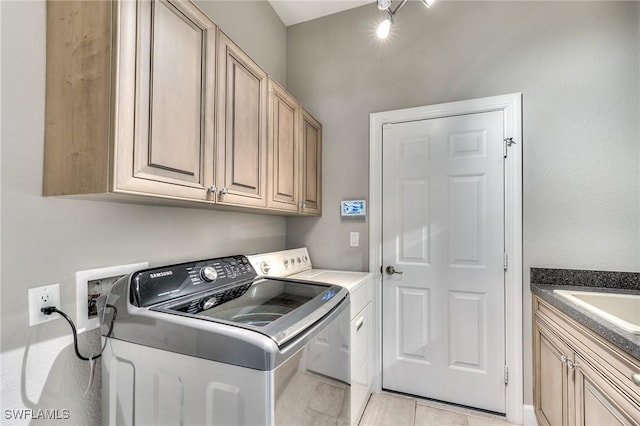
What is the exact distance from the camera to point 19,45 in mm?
914

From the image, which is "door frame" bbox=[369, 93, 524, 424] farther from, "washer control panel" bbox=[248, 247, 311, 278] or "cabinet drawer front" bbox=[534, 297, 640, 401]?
"washer control panel" bbox=[248, 247, 311, 278]

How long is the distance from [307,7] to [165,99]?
1963mm

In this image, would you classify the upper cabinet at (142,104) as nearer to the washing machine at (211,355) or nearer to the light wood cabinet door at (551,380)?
the washing machine at (211,355)

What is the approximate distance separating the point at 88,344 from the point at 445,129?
2.31 meters

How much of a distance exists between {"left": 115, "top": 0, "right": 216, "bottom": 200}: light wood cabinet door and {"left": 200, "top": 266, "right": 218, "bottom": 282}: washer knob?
15.0 inches

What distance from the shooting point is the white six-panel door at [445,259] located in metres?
1.93

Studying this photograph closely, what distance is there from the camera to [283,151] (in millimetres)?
1817

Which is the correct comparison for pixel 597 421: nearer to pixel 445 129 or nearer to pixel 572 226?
pixel 572 226

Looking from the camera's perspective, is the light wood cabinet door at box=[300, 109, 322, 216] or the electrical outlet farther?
the light wood cabinet door at box=[300, 109, 322, 216]

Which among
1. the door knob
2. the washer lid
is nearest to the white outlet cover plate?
the washer lid

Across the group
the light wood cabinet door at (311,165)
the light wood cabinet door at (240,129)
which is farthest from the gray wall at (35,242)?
the light wood cabinet door at (311,165)

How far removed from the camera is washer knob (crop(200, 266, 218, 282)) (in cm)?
131

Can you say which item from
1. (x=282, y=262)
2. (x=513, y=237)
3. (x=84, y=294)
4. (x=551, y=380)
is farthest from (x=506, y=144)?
(x=84, y=294)

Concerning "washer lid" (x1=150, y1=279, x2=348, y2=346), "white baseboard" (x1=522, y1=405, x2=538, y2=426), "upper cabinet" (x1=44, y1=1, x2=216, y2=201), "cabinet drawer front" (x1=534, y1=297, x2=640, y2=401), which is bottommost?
"white baseboard" (x1=522, y1=405, x2=538, y2=426)
